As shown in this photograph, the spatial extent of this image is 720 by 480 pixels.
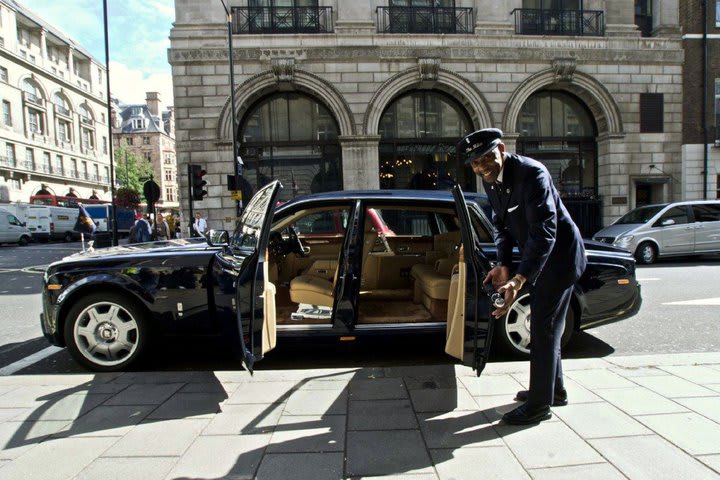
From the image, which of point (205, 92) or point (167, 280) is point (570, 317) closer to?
point (167, 280)

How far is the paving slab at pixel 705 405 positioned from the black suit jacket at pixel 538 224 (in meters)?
1.23

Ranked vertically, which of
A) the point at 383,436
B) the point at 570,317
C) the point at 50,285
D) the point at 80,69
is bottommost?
the point at 383,436

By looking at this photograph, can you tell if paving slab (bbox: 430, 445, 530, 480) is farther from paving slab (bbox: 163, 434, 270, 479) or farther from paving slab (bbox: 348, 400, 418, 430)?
paving slab (bbox: 163, 434, 270, 479)

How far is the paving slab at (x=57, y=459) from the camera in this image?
236cm

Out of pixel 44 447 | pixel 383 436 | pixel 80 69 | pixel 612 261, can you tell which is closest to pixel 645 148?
pixel 612 261

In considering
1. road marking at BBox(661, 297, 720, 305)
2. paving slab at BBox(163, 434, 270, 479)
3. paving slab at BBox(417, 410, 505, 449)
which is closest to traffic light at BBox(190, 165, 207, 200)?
paving slab at BBox(163, 434, 270, 479)

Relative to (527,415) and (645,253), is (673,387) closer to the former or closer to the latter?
(527,415)

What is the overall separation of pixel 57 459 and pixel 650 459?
129 inches

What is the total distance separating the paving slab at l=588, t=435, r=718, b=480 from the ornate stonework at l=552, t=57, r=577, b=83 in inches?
703

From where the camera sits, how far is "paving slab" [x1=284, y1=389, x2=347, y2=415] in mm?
3080

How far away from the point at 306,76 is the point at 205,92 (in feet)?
12.6

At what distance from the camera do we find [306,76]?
1688cm

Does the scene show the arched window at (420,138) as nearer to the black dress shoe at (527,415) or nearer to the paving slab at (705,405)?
the paving slab at (705,405)

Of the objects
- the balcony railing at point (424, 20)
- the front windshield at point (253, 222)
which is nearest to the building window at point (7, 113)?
the balcony railing at point (424, 20)
